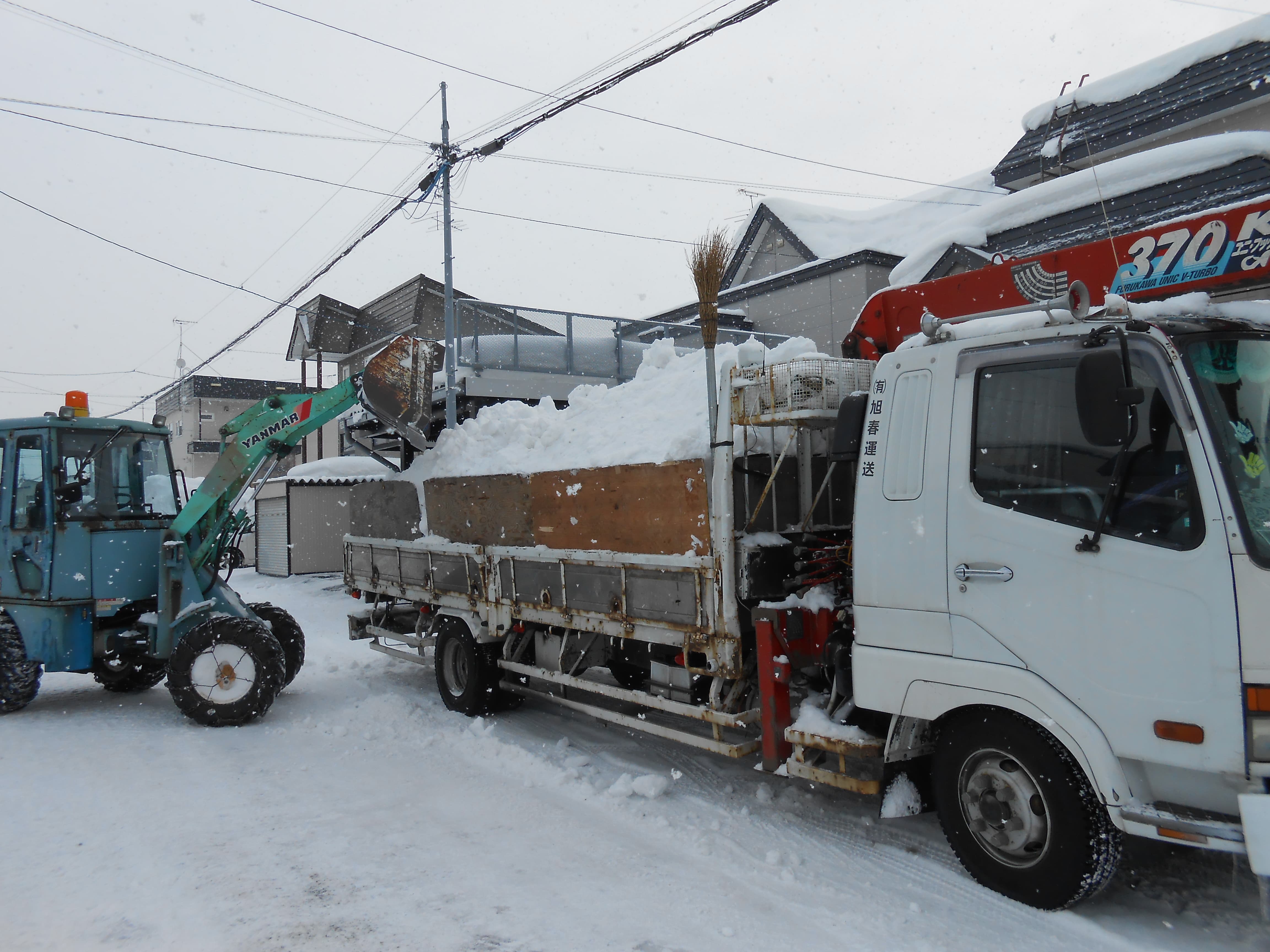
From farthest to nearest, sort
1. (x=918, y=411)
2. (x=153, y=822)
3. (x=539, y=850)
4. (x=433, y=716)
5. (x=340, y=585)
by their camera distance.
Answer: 1. (x=340, y=585)
2. (x=433, y=716)
3. (x=153, y=822)
4. (x=539, y=850)
5. (x=918, y=411)

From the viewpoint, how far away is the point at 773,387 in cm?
454

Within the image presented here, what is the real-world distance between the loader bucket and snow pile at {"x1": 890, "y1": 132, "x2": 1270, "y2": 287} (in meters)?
4.85

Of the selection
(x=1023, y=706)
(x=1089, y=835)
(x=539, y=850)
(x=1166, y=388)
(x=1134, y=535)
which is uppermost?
(x=1166, y=388)

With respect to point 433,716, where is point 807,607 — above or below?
above

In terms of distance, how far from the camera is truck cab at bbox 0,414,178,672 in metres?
7.80

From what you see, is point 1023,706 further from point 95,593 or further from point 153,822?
point 95,593

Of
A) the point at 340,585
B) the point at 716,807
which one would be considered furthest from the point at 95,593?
the point at 340,585

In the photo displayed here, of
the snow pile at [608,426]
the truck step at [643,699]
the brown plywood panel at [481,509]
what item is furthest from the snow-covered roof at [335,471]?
the truck step at [643,699]

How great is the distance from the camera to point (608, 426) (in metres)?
6.18

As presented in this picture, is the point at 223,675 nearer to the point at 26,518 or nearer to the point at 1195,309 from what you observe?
the point at 26,518

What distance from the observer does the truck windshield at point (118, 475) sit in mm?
7957

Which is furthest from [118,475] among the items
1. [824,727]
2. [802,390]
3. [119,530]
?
[824,727]

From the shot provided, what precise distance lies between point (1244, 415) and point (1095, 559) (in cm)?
75

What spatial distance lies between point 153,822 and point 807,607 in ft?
13.3
